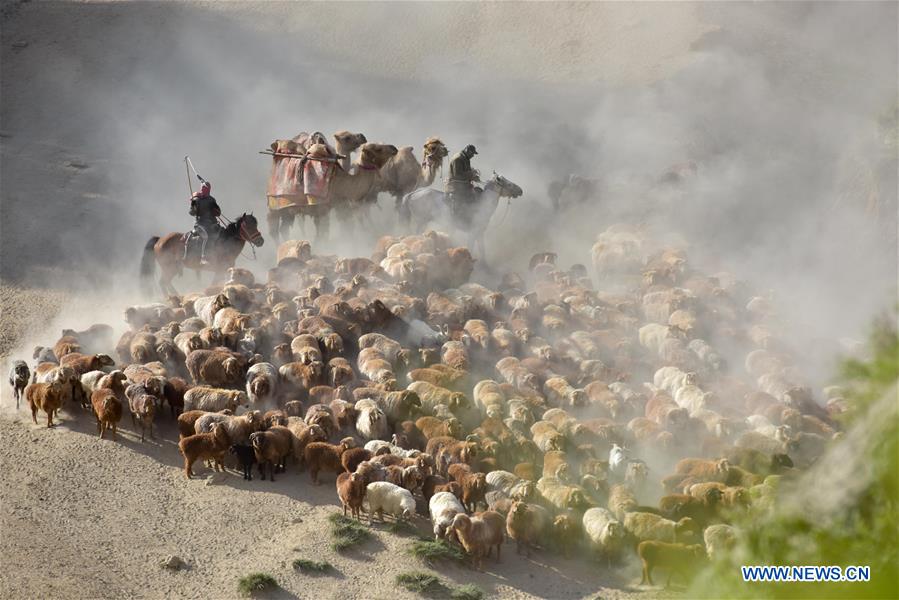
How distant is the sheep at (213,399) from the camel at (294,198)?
9.42 meters

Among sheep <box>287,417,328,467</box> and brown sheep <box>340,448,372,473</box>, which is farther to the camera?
sheep <box>287,417,328,467</box>

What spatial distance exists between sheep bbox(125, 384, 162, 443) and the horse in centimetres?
1080

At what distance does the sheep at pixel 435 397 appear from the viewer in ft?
57.6

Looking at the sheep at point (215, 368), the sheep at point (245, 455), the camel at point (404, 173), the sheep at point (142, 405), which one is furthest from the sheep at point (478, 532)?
the camel at point (404, 173)

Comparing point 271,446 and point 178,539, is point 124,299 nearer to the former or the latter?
point 271,446

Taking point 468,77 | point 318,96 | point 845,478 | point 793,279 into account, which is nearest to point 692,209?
point 793,279

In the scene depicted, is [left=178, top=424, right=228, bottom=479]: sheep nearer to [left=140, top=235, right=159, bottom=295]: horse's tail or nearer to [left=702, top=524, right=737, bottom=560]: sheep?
[left=702, top=524, right=737, bottom=560]: sheep

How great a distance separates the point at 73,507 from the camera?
1545 cm

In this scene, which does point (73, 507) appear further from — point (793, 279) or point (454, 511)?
point (793, 279)

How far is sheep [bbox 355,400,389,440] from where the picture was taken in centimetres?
1670

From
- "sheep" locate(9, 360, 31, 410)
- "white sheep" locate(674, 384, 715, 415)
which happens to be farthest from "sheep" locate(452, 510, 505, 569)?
"sheep" locate(9, 360, 31, 410)

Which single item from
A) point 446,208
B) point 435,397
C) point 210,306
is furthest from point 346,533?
point 446,208

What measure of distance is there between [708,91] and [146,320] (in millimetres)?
23030

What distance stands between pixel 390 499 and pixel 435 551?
1100mm
